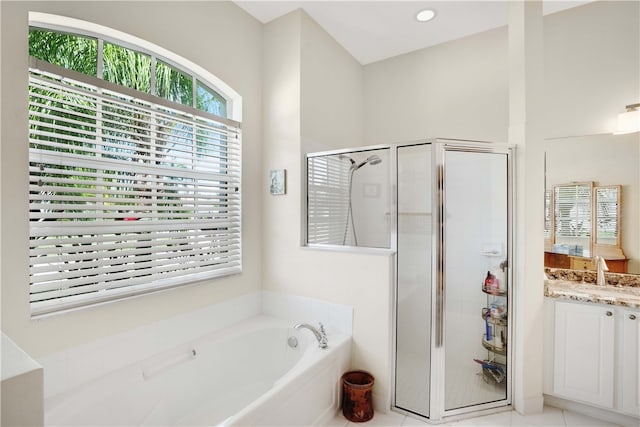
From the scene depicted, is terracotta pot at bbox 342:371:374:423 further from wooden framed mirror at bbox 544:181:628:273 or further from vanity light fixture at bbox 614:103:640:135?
vanity light fixture at bbox 614:103:640:135

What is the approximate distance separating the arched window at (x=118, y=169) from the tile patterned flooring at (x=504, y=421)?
4.77ft

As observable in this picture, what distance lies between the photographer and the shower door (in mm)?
2051

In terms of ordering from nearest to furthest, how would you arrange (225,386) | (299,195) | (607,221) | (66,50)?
(66,50)
(225,386)
(607,221)
(299,195)

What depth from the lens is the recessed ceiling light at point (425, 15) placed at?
257 cm

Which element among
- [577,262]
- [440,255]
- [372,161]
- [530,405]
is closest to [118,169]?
[372,161]

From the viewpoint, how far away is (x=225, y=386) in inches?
83.8

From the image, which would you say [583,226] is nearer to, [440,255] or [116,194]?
[440,255]

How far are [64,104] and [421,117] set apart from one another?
2894 mm

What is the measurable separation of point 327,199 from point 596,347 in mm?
2046

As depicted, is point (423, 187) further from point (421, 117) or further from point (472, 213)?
point (421, 117)

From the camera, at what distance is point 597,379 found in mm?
1987

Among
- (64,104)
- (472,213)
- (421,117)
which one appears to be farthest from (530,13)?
(64,104)

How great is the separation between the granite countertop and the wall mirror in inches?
2.4

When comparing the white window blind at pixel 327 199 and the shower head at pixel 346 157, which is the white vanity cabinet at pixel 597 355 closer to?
the white window blind at pixel 327 199
